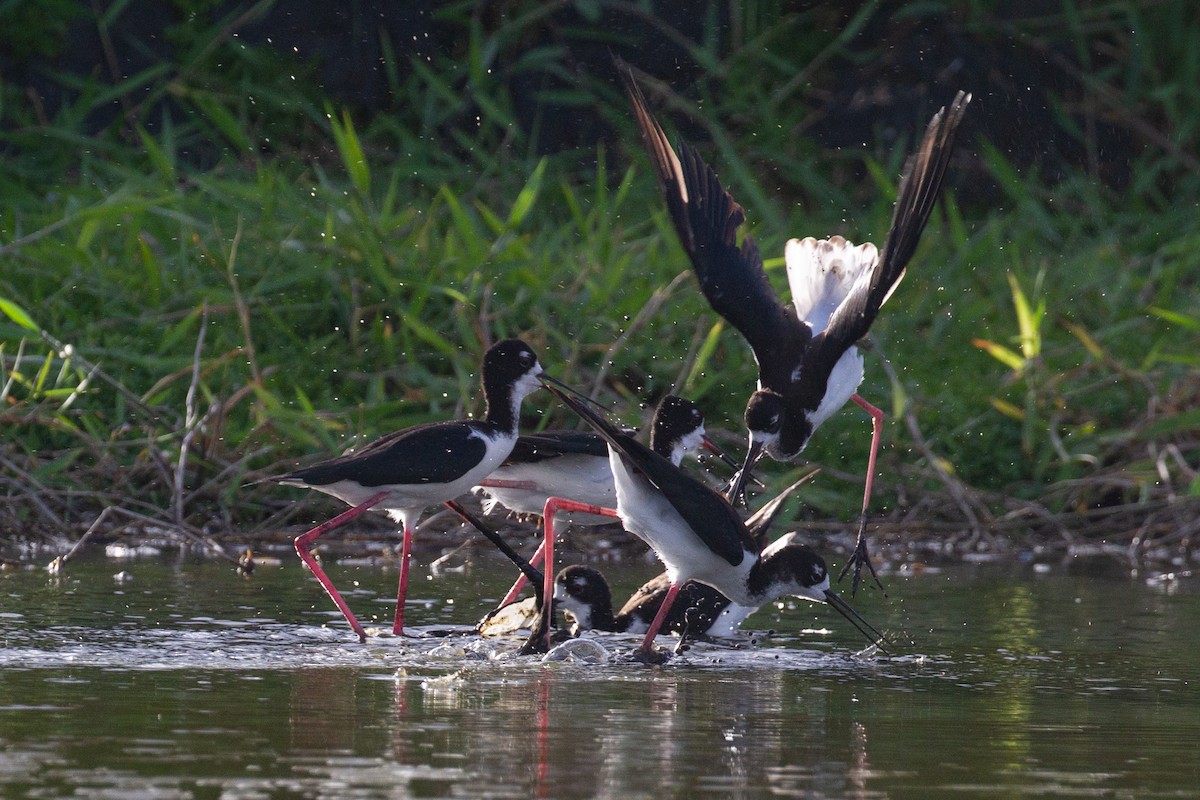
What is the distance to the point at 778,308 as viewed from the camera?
269 inches

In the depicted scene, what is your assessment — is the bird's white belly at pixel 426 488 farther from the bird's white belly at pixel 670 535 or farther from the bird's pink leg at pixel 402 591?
the bird's white belly at pixel 670 535

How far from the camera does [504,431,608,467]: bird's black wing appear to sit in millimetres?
6039

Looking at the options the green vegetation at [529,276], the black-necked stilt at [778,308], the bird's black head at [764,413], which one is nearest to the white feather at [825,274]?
the black-necked stilt at [778,308]

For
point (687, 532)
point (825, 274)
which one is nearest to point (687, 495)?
point (687, 532)

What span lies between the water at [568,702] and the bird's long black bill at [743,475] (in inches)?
14.9

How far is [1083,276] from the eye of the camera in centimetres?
971

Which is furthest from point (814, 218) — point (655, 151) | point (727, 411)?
point (655, 151)

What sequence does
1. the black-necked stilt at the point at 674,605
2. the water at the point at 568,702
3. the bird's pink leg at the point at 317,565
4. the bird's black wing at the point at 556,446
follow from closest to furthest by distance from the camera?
1. the water at the point at 568,702
2. the bird's pink leg at the point at 317,565
3. the black-necked stilt at the point at 674,605
4. the bird's black wing at the point at 556,446

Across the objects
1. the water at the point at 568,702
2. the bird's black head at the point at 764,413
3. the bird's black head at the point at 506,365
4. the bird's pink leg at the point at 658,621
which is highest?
the bird's black head at the point at 506,365

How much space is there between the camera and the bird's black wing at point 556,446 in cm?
604

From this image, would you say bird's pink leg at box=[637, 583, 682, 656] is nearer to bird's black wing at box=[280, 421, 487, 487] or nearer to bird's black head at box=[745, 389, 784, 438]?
bird's black wing at box=[280, 421, 487, 487]

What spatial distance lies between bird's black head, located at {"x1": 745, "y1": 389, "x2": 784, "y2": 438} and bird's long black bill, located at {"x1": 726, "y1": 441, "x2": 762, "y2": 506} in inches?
2.0

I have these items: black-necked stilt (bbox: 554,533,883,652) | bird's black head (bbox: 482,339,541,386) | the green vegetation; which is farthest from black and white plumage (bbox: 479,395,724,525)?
the green vegetation

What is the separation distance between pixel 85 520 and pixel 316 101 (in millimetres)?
4218
